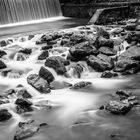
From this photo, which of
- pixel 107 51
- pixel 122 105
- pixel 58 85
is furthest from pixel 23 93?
pixel 107 51

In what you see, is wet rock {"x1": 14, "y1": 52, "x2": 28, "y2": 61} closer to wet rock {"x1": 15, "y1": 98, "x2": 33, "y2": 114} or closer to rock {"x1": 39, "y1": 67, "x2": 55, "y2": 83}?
rock {"x1": 39, "y1": 67, "x2": 55, "y2": 83}

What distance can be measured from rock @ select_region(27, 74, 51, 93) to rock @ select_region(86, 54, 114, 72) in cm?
192

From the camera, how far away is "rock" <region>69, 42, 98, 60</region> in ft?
33.6

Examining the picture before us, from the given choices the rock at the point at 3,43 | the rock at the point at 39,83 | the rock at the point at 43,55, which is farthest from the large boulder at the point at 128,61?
the rock at the point at 3,43

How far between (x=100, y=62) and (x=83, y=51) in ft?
2.76

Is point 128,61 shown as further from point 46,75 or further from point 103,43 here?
point 46,75

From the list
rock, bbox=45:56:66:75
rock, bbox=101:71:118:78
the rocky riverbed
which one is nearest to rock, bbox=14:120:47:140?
the rocky riverbed

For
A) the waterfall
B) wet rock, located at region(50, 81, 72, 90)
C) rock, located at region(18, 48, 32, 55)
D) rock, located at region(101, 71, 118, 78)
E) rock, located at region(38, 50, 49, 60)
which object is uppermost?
the waterfall

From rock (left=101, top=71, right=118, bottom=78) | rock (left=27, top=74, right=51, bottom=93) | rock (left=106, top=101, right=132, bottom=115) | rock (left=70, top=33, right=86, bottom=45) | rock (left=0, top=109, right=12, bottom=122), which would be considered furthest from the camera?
rock (left=70, top=33, right=86, bottom=45)

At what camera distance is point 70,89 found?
825 centimetres

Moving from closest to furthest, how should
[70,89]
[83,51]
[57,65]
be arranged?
[70,89], [57,65], [83,51]

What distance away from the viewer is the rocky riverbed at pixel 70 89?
20.1 ft

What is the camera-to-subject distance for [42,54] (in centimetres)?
1080

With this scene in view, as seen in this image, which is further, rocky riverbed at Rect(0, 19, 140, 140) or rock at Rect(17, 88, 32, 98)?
rock at Rect(17, 88, 32, 98)
